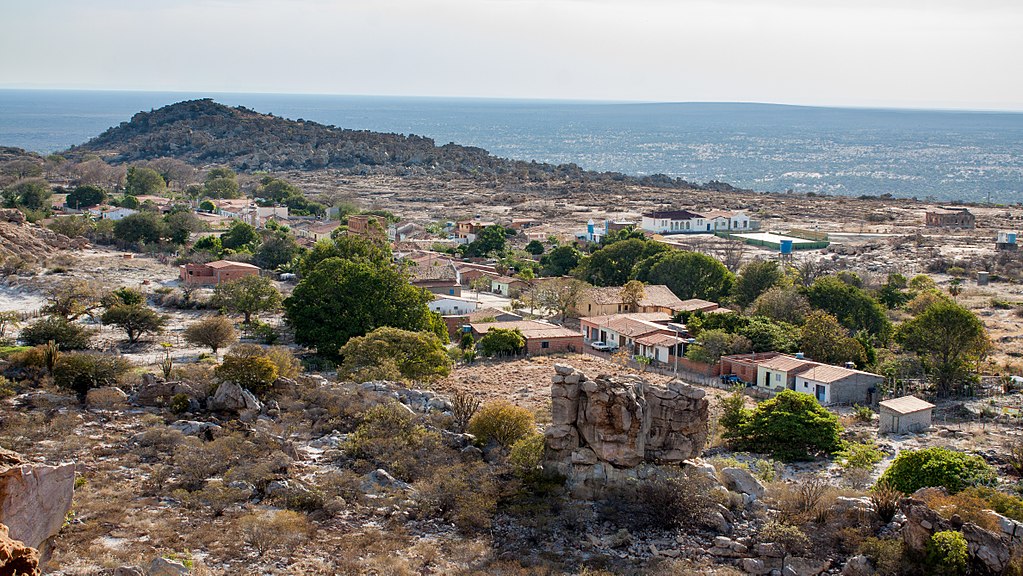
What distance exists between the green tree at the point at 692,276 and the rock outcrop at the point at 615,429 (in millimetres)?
27210

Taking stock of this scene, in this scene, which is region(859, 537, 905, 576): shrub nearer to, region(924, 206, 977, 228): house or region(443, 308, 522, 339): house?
region(443, 308, 522, 339): house

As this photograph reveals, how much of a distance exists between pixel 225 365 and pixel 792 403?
15.7 meters

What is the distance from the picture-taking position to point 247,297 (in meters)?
42.4

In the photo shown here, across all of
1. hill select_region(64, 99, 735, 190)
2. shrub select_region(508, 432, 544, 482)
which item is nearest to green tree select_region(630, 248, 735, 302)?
shrub select_region(508, 432, 544, 482)

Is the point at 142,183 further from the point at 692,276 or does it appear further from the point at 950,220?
the point at 950,220

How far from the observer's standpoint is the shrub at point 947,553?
1761 cm

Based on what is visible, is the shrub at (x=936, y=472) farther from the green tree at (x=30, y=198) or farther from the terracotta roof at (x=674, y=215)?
the green tree at (x=30, y=198)

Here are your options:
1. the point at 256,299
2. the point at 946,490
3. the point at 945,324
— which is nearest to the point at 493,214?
the point at 256,299

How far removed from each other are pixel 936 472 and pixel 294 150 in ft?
427

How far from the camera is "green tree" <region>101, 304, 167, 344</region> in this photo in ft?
123

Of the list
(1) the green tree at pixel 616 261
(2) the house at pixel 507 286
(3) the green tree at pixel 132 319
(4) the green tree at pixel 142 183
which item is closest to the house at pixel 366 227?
(2) the house at pixel 507 286

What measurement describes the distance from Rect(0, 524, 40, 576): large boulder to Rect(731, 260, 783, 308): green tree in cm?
4038

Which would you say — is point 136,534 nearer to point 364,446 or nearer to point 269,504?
point 269,504

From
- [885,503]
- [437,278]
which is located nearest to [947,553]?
[885,503]
